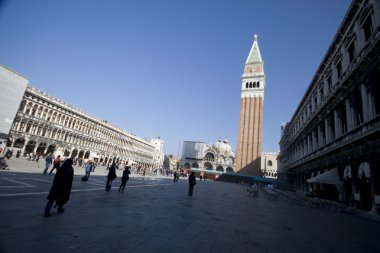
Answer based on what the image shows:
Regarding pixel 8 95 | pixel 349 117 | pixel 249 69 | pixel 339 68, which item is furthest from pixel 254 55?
pixel 8 95

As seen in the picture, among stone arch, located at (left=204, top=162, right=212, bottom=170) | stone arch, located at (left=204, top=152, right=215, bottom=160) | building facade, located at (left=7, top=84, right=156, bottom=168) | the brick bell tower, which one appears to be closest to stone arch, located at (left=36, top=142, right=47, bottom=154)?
building facade, located at (left=7, top=84, right=156, bottom=168)

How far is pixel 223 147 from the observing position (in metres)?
94.1

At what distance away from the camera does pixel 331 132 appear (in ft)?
60.9

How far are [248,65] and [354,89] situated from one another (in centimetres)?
7183

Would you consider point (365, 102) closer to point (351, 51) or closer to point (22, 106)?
point (351, 51)

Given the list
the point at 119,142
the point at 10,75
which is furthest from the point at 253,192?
the point at 119,142

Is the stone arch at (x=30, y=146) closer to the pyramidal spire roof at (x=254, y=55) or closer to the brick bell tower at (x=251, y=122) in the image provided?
the brick bell tower at (x=251, y=122)

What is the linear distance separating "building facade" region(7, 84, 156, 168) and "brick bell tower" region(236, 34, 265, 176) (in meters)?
42.1

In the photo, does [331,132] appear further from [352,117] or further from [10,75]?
[10,75]

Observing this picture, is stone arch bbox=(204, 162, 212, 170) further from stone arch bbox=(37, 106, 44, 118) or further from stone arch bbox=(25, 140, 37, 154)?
stone arch bbox=(37, 106, 44, 118)

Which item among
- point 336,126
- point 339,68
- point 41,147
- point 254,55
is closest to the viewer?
point 336,126

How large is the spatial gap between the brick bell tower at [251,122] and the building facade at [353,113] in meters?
45.8

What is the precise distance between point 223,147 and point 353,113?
8035cm

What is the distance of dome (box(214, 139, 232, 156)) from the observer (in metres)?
91.9
